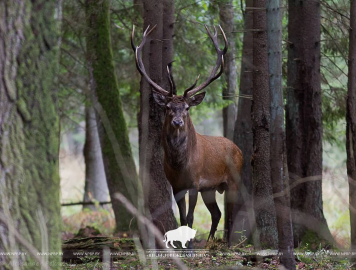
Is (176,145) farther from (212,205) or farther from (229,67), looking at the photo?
(229,67)

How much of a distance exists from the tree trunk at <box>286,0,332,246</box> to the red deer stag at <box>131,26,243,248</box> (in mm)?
1218

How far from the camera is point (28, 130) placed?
12.3 ft

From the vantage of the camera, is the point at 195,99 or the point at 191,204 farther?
the point at 195,99

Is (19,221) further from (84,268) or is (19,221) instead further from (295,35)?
(295,35)

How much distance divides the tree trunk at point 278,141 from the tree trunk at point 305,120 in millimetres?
3298

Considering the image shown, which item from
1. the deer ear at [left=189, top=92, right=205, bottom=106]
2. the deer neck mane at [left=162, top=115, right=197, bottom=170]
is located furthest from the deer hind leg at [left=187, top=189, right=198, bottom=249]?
the deer ear at [left=189, top=92, right=205, bottom=106]

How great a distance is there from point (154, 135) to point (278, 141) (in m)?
3.13

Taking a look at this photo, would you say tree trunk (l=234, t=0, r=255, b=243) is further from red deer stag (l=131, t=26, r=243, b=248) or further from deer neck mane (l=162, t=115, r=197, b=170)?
deer neck mane (l=162, t=115, r=197, b=170)

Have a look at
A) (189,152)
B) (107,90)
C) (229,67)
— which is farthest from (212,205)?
(229,67)

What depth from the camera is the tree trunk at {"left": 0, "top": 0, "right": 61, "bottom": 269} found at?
365cm

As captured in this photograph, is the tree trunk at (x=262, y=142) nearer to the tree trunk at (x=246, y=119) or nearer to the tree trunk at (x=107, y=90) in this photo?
the tree trunk at (x=246, y=119)

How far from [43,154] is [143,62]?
4.72m

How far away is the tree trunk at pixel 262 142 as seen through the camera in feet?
23.7

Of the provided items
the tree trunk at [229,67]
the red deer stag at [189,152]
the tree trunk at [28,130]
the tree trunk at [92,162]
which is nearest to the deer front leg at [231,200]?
the red deer stag at [189,152]
